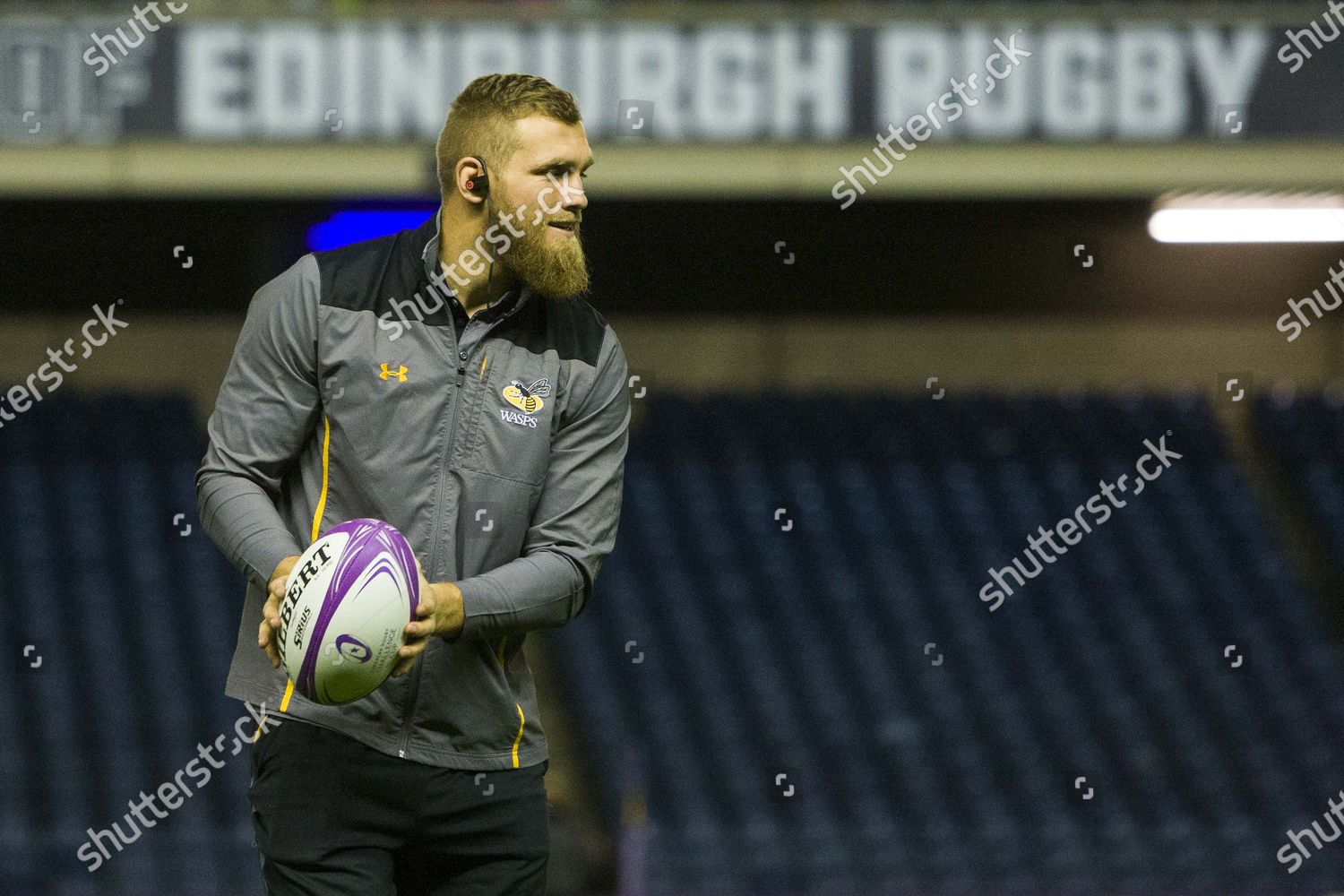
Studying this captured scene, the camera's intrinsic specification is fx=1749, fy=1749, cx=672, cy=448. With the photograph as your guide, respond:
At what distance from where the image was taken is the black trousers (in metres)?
2.51

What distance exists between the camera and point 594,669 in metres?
10.1

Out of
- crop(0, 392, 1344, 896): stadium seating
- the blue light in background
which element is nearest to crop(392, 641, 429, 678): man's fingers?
crop(0, 392, 1344, 896): stadium seating

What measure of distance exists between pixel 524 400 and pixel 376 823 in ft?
2.13

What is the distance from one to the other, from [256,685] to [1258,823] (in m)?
7.77

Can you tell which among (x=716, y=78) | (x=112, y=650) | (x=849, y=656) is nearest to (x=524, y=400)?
(x=716, y=78)

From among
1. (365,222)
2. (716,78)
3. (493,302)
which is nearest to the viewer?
(493,302)

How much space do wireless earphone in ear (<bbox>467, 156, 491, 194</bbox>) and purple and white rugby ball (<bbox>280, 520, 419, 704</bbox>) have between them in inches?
20.6

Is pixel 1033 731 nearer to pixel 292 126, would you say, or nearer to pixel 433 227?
pixel 292 126

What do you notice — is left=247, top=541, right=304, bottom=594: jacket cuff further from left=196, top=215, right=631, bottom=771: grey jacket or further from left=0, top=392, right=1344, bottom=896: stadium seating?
left=0, top=392, right=1344, bottom=896: stadium seating

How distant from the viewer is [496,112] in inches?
99.2

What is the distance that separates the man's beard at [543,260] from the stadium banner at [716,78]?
6446 mm

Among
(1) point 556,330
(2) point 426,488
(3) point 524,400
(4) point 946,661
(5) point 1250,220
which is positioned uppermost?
(5) point 1250,220

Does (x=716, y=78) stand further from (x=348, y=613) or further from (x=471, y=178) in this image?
(x=348, y=613)

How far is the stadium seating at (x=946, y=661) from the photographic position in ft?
29.9
